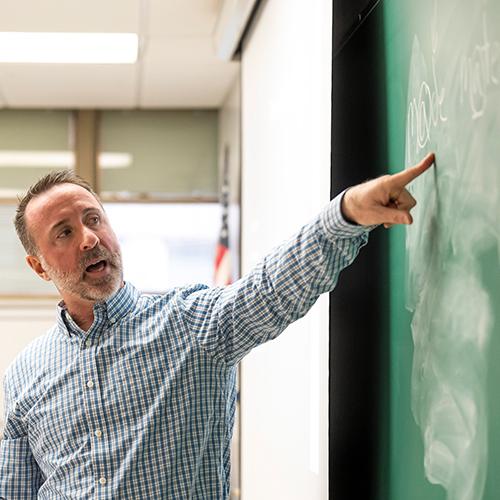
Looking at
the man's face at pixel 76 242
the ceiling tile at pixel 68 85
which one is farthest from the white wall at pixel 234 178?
the man's face at pixel 76 242

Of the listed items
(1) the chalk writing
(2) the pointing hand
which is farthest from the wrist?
(1) the chalk writing

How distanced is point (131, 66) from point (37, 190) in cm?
305

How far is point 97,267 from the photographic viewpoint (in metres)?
1.74

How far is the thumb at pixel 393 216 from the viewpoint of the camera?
119cm

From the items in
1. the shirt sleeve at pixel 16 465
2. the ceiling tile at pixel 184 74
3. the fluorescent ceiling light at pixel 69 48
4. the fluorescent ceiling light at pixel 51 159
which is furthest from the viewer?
the fluorescent ceiling light at pixel 51 159

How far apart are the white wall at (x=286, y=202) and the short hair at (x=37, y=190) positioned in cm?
53

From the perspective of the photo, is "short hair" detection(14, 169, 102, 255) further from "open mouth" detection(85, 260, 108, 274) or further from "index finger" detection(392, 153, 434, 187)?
"index finger" detection(392, 153, 434, 187)

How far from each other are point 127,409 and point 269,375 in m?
1.33

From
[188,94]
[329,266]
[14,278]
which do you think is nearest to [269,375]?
[329,266]

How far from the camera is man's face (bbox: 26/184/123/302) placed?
1.71 m

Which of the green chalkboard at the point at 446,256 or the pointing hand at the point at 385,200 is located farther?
the pointing hand at the point at 385,200

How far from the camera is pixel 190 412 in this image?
5.45ft

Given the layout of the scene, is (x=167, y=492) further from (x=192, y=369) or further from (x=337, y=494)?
(x=337, y=494)

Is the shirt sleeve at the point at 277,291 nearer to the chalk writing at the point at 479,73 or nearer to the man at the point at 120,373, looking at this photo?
the man at the point at 120,373
